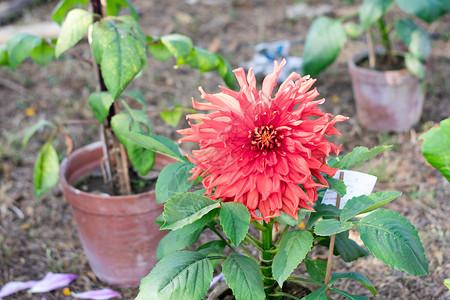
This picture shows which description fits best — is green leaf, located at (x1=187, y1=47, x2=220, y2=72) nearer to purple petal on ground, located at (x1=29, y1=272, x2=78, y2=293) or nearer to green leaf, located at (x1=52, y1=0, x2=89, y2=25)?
green leaf, located at (x1=52, y1=0, x2=89, y2=25)

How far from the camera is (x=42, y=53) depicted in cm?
170

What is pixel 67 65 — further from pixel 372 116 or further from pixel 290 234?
pixel 290 234

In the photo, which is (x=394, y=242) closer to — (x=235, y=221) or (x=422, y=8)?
(x=235, y=221)

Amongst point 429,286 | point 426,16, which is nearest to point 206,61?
point 429,286

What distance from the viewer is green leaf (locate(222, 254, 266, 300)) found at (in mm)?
1060

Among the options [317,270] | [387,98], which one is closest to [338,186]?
[317,270]

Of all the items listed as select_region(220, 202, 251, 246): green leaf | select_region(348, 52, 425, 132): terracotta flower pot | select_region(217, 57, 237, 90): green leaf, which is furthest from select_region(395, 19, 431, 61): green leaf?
select_region(220, 202, 251, 246): green leaf

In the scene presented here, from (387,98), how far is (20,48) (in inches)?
74.0

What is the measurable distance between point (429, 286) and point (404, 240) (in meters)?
0.81

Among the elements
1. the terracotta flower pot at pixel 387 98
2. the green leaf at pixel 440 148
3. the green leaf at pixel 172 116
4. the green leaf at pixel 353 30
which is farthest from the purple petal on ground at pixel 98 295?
the green leaf at pixel 353 30

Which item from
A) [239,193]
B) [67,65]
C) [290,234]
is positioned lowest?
[67,65]

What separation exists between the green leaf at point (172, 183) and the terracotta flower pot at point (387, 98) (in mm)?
1677

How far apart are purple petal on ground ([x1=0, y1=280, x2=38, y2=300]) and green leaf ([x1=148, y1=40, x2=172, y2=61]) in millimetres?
965

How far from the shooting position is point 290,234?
3.67 ft
